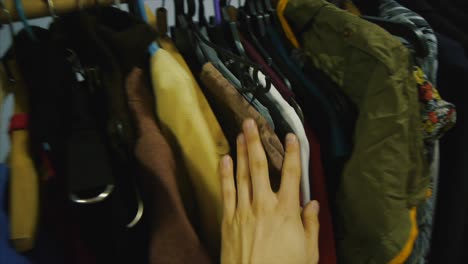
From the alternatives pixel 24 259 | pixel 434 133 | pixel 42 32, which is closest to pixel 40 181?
pixel 24 259

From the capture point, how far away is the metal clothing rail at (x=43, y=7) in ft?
1.69

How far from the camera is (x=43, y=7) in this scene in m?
0.53

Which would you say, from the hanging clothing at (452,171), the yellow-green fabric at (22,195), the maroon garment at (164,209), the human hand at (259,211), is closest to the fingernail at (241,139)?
the human hand at (259,211)

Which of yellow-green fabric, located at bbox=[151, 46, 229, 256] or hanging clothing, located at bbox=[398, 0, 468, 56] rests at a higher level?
hanging clothing, located at bbox=[398, 0, 468, 56]

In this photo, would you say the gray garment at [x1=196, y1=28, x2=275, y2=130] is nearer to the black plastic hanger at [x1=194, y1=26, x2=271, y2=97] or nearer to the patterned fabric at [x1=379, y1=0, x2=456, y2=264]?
the black plastic hanger at [x1=194, y1=26, x2=271, y2=97]

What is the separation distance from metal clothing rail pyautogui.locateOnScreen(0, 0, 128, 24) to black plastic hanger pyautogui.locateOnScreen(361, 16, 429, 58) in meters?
0.48

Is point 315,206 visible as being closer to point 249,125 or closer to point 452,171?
point 249,125

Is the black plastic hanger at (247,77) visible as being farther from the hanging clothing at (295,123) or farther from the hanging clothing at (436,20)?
the hanging clothing at (436,20)

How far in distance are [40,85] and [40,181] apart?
120 mm

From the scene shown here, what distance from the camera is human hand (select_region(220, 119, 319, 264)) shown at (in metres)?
0.45

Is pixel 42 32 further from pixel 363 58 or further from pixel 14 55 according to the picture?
pixel 363 58

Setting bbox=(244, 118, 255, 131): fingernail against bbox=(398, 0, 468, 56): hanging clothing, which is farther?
bbox=(398, 0, 468, 56): hanging clothing

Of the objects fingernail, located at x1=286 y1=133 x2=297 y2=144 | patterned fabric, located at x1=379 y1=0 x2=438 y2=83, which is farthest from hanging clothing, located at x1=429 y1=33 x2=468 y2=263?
fingernail, located at x1=286 y1=133 x2=297 y2=144

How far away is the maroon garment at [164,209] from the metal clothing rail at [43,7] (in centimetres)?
24
